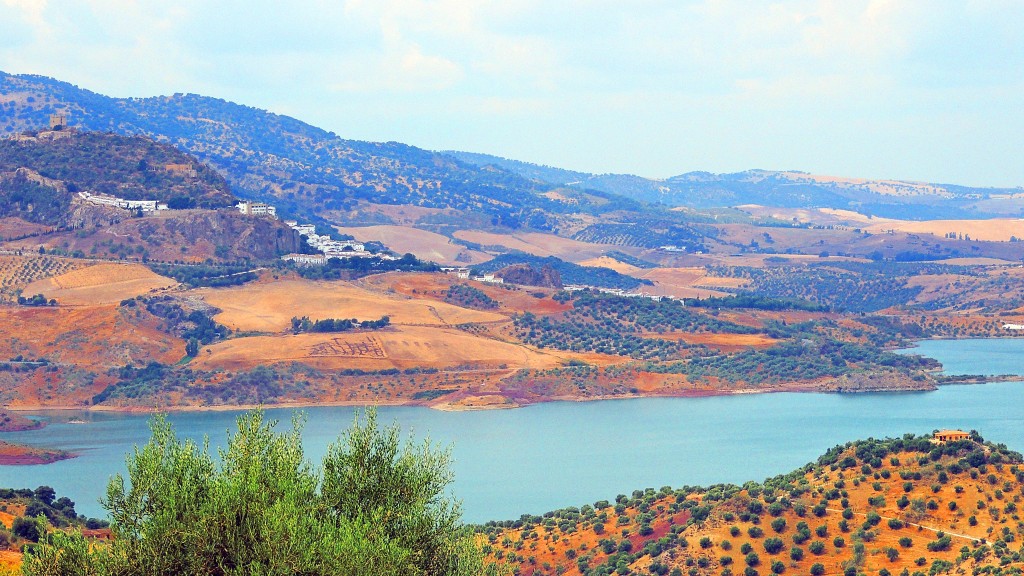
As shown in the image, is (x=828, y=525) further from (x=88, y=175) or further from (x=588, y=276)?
(x=588, y=276)

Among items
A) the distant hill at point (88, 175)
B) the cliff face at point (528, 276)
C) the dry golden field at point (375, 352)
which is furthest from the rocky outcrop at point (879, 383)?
the distant hill at point (88, 175)

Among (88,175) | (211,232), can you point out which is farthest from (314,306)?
(88,175)

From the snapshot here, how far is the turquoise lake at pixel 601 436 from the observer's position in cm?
6994

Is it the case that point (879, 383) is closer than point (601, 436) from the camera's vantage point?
No

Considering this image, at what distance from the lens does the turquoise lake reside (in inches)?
2753

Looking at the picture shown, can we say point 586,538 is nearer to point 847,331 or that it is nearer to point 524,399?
point 524,399

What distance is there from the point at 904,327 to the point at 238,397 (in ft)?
242

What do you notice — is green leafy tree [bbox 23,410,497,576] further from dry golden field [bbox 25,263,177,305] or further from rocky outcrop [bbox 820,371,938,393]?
dry golden field [bbox 25,263,177,305]

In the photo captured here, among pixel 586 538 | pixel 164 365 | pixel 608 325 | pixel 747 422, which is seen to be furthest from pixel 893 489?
pixel 608 325

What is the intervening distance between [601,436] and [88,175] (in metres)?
81.7

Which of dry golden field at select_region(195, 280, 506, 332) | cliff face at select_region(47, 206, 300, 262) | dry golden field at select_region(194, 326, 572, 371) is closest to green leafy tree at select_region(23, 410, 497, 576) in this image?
dry golden field at select_region(194, 326, 572, 371)

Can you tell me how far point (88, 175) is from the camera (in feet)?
488

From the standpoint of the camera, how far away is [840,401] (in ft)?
348

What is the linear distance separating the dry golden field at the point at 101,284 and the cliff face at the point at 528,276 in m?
36.9
